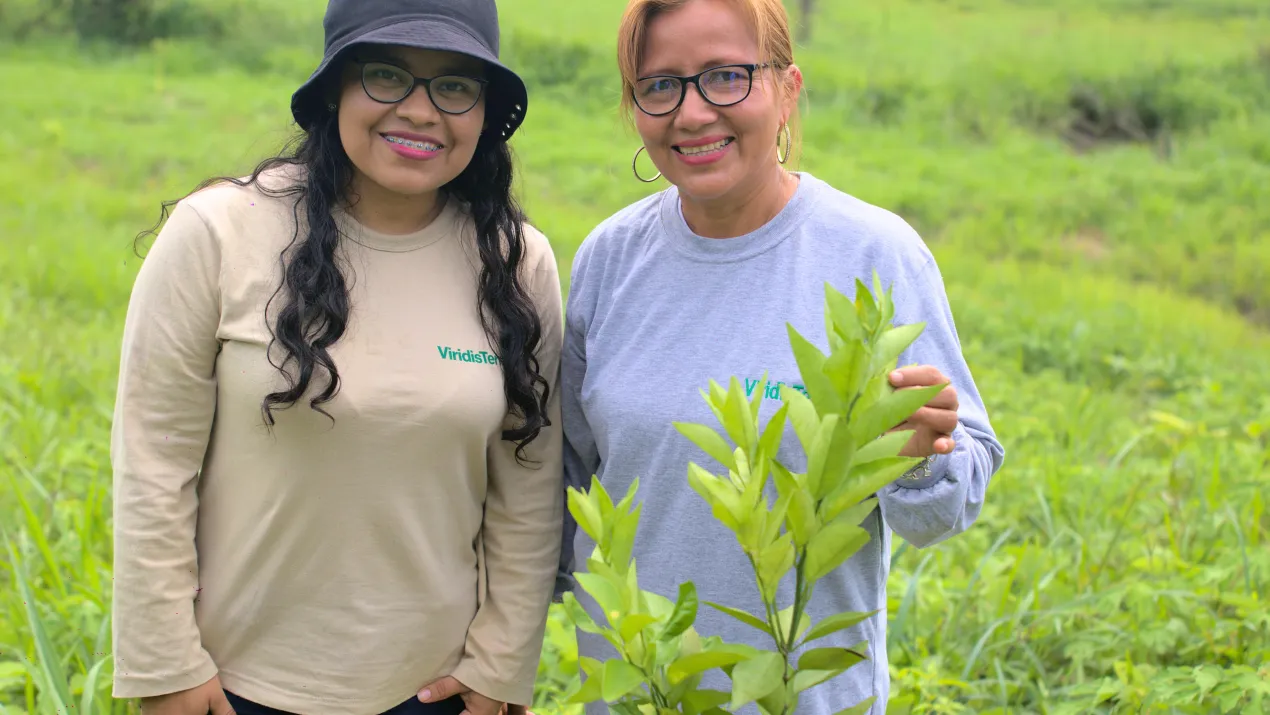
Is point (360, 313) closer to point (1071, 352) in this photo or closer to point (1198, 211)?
point (1071, 352)

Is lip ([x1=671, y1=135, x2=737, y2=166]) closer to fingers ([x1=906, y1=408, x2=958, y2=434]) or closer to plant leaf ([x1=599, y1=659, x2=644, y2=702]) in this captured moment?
A: fingers ([x1=906, y1=408, x2=958, y2=434])

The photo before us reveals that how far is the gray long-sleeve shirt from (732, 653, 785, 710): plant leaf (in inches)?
25.7

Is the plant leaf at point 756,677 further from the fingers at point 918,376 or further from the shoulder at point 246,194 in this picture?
the shoulder at point 246,194

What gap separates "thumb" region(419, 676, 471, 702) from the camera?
177 centimetres

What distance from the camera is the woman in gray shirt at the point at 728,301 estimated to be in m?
1.59

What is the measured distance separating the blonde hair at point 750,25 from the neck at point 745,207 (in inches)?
6.9

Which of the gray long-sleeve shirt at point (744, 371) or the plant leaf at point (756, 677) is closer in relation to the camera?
the plant leaf at point (756, 677)

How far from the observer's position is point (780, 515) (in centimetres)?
85

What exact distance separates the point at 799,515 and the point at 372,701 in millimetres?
1092

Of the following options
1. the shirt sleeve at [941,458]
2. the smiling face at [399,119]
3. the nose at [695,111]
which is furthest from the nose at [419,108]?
the shirt sleeve at [941,458]

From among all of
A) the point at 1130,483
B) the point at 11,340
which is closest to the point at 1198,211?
the point at 1130,483

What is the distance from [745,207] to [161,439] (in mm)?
930

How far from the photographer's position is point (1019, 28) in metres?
15.7

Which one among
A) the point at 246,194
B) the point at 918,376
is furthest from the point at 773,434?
the point at 246,194
